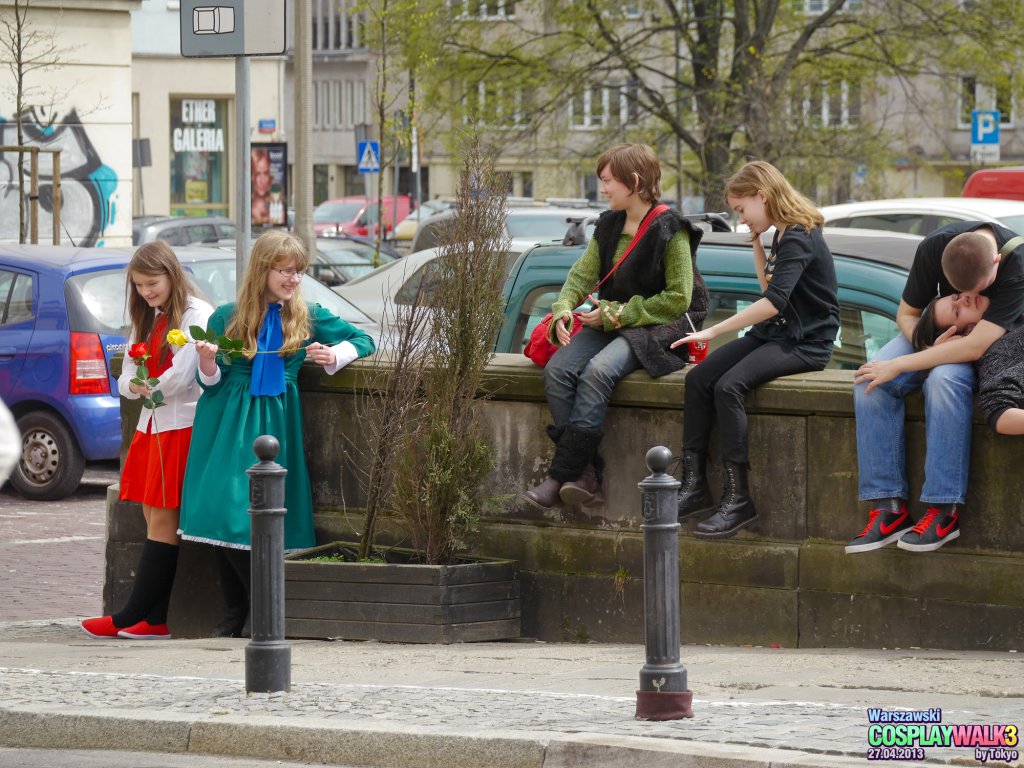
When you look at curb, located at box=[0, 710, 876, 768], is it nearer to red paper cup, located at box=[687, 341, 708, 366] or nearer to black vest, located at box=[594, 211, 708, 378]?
black vest, located at box=[594, 211, 708, 378]

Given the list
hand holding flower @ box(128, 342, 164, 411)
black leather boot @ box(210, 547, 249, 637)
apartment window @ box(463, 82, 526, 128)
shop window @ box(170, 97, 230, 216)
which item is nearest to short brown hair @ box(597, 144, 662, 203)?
hand holding flower @ box(128, 342, 164, 411)

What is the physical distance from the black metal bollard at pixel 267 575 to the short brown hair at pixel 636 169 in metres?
2.10

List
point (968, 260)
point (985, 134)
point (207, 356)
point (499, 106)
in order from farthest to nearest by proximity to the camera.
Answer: point (499, 106)
point (985, 134)
point (207, 356)
point (968, 260)

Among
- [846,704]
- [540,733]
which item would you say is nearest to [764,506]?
[846,704]

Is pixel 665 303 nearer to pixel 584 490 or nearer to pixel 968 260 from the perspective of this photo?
pixel 584 490

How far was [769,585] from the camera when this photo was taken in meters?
7.80

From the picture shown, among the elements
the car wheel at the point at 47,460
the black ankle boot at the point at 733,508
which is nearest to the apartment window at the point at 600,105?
the car wheel at the point at 47,460

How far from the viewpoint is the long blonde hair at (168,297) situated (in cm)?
867

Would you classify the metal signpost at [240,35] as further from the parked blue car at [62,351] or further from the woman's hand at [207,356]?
the parked blue car at [62,351]

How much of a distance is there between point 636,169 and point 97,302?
6.49 m

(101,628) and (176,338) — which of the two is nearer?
(176,338)

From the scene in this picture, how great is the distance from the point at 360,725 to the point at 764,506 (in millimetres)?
2375

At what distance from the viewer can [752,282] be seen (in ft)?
29.0

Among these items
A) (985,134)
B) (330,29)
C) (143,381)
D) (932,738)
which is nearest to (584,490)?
(143,381)
